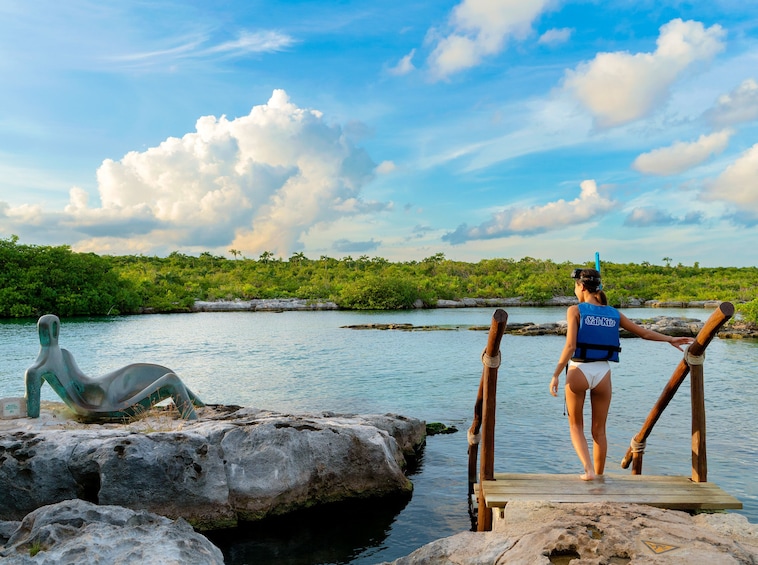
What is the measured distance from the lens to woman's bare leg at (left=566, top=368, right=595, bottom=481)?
18.6 feet

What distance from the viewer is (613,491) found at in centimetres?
553

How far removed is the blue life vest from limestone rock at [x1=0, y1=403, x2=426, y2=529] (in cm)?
351

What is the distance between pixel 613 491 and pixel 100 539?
14.4 ft

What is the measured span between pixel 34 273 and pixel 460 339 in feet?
152

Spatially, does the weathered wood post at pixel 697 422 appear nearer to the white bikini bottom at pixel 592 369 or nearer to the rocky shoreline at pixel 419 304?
the white bikini bottom at pixel 592 369

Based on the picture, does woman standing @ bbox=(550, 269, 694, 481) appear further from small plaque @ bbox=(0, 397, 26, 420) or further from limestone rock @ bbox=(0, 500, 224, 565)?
small plaque @ bbox=(0, 397, 26, 420)

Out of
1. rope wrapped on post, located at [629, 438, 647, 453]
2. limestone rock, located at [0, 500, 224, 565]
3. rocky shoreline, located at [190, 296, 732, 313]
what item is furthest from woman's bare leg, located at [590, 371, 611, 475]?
rocky shoreline, located at [190, 296, 732, 313]

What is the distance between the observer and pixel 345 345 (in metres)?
34.2

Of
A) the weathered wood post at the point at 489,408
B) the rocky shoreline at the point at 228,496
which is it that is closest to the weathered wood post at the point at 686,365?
the rocky shoreline at the point at 228,496

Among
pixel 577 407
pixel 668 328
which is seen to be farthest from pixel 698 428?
pixel 668 328

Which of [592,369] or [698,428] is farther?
[698,428]

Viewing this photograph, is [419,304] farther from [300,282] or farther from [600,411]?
[600,411]

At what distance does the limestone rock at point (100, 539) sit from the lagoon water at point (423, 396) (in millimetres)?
2110

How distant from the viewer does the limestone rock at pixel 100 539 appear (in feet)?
13.2
